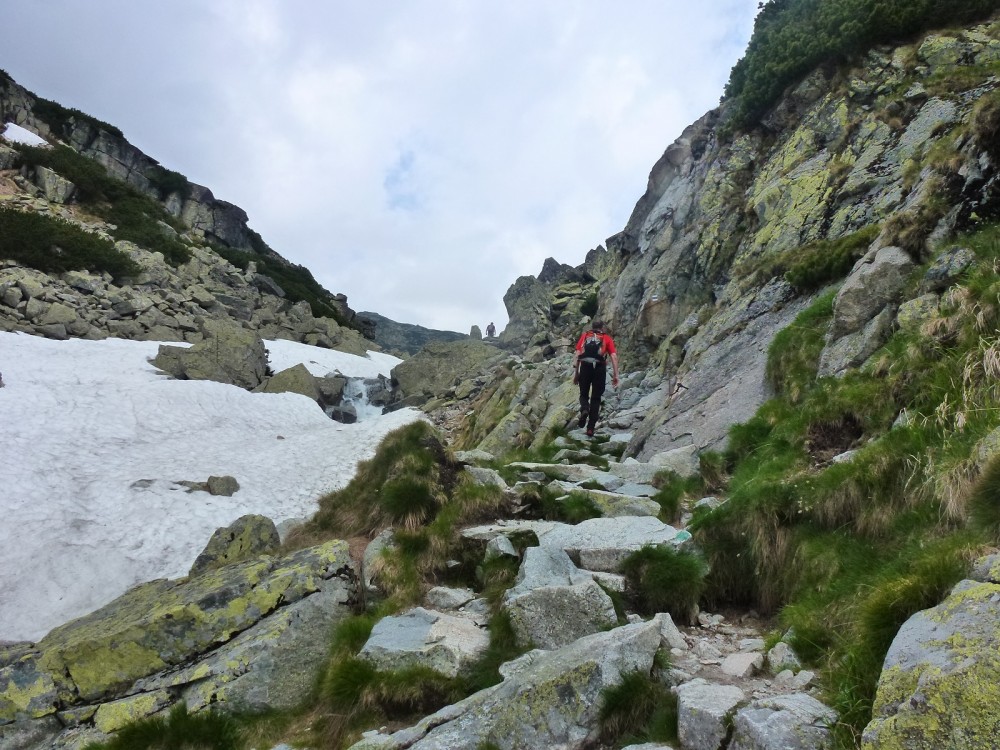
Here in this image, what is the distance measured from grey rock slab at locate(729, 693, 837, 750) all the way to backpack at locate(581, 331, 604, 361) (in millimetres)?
12227

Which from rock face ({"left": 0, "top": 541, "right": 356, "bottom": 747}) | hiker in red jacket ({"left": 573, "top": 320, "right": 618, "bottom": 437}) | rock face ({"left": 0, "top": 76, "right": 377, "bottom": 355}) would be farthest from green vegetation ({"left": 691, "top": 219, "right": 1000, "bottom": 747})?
rock face ({"left": 0, "top": 76, "right": 377, "bottom": 355})

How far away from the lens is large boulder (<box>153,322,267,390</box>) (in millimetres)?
28609

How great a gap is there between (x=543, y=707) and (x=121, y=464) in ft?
60.4

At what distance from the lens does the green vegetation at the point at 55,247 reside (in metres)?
35.2

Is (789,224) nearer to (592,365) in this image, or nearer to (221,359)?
(592,365)

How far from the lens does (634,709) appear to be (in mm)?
3961

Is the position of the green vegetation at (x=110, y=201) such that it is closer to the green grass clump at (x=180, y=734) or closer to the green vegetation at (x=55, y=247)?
the green vegetation at (x=55, y=247)

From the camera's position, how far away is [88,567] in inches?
488

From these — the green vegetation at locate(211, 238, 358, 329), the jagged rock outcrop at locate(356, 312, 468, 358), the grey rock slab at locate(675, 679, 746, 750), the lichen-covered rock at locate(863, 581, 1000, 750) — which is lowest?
the grey rock slab at locate(675, 679, 746, 750)

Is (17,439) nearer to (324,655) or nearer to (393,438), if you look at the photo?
(393,438)

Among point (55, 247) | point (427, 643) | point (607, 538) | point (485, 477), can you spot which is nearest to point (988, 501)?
point (607, 538)

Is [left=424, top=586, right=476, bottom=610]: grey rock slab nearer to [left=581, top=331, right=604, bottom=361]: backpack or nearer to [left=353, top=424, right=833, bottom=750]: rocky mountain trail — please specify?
[left=353, top=424, right=833, bottom=750]: rocky mountain trail

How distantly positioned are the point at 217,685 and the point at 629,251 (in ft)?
121

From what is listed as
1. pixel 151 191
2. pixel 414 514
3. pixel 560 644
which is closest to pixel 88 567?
pixel 414 514
